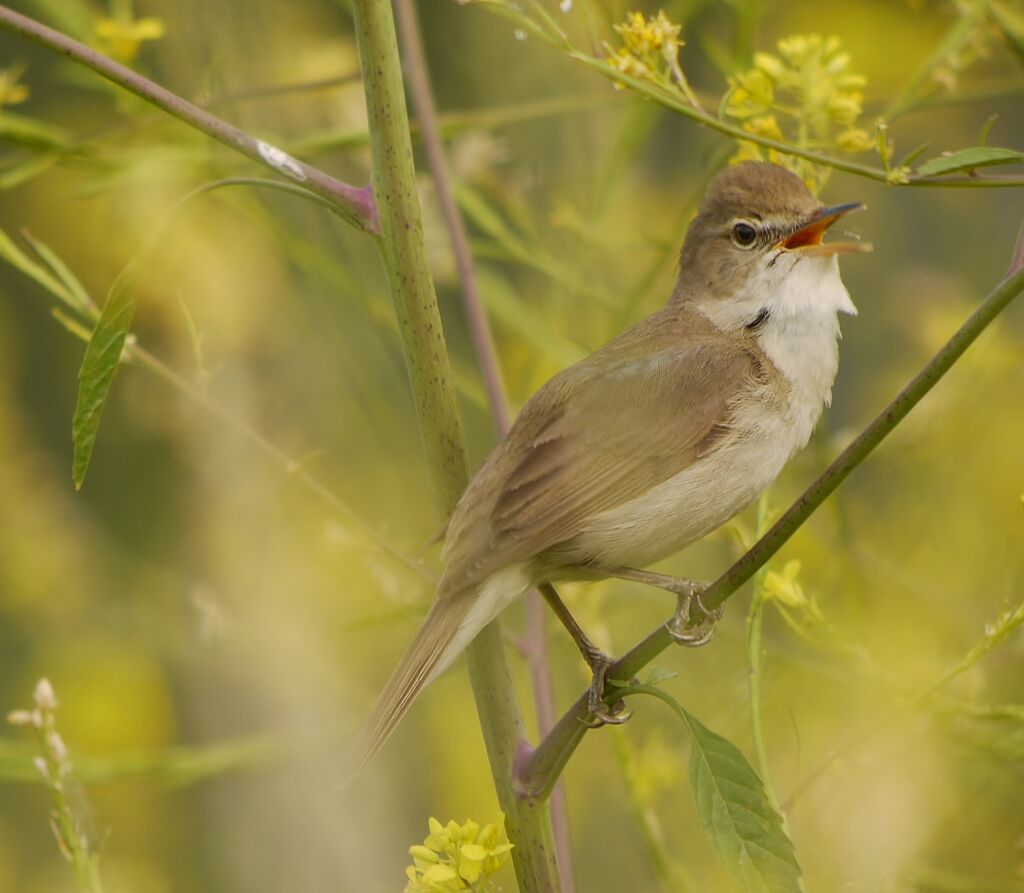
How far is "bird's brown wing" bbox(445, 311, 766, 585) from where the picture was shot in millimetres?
2186

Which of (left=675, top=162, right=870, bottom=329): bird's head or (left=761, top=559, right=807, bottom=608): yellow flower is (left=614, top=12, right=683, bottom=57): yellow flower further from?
(left=761, top=559, right=807, bottom=608): yellow flower

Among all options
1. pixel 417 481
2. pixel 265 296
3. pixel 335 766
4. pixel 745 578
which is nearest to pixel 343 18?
pixel 265 296

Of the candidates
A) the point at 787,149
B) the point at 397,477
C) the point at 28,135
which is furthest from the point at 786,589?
the point at 397,477

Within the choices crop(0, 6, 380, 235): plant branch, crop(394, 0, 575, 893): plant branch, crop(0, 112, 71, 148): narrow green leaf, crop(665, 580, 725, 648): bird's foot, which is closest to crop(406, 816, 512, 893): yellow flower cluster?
crop(394, 0, 575, 893): plant branch

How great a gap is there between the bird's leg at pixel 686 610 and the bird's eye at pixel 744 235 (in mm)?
675

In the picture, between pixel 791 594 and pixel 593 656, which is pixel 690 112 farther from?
pixel 593 656

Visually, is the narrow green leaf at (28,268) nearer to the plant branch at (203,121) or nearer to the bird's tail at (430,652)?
the plant branch at (203,121)

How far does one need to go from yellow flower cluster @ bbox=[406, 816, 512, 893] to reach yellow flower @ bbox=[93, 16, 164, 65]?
166 cm

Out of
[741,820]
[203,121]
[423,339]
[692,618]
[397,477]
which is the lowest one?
[741,820]

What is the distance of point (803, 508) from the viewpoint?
4.71ft

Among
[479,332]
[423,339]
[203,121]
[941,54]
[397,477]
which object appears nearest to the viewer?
[203,121]

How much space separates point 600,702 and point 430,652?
0.34 m

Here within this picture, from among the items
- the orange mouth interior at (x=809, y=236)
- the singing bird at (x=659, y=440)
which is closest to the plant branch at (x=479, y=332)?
the singing bird at (x=659, y=440)

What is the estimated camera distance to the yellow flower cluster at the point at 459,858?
1604 mm
